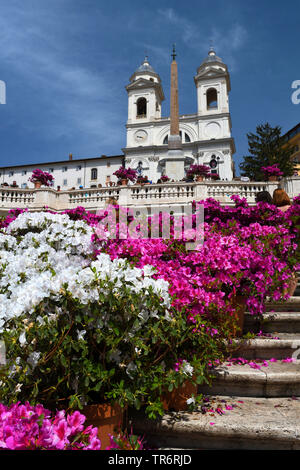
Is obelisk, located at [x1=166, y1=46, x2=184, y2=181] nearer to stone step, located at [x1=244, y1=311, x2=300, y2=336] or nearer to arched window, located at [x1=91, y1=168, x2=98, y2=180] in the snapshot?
stone step, located at [x1=244, y1=311, x2=300, y2=336]

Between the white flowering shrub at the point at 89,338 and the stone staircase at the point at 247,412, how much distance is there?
1.23ft

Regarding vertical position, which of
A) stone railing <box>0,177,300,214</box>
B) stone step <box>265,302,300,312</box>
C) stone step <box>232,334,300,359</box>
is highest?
stone railing <box>0,177,300,214</box>

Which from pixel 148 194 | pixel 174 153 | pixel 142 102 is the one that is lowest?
pixel 148 194

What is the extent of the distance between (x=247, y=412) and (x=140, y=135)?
53.5m

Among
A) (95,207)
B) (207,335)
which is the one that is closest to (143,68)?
(95,207)

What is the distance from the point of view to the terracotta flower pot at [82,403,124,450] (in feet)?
6.85

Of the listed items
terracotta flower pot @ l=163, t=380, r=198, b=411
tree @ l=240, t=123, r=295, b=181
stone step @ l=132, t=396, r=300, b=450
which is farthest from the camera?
tree @ l=240, t=123, r=295, b=181

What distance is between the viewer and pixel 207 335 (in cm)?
265

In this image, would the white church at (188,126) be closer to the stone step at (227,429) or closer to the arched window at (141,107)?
the arched window at (141,107)

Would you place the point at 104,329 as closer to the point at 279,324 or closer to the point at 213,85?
the point at 279,324

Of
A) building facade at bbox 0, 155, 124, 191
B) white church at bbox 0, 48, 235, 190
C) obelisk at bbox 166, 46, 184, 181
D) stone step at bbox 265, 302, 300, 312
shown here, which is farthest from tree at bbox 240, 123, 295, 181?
stone step at bbox 265, 302, 300, 312

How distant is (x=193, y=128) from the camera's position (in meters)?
51.8

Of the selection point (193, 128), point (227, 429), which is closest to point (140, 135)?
point (193, 128)

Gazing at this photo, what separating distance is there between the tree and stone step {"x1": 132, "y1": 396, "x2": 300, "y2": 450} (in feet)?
138
